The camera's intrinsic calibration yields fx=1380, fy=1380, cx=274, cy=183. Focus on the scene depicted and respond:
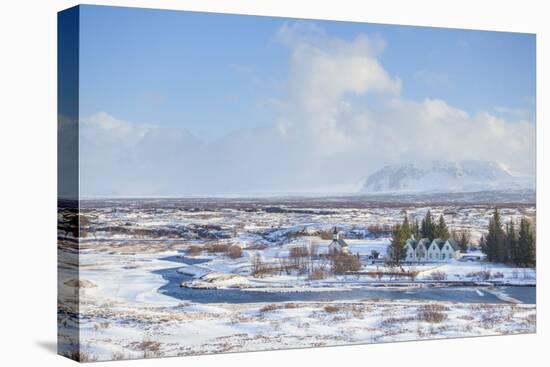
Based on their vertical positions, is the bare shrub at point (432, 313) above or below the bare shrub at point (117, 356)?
above

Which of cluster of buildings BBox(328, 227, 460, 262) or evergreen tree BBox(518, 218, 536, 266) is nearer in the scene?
cluster of buildings BBox(328, 227, 460, 262)

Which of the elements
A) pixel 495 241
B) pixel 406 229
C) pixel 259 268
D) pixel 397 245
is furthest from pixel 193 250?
pixel 495 241

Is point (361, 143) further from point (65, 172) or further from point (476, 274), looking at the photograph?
point (65, 172)

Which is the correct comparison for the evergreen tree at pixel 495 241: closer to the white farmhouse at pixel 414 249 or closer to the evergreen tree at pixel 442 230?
the evergreen tree at pixel 442 230

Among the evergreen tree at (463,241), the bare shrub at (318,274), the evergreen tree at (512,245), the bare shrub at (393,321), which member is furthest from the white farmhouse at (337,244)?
the evergreen tree at (512,245)

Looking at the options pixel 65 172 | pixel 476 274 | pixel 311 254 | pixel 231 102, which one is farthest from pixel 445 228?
pixel 65 172

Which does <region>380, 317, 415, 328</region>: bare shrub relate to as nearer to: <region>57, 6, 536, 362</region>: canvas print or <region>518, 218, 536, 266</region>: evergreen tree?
<region>57, 6, 536, 362</region>: canvas print

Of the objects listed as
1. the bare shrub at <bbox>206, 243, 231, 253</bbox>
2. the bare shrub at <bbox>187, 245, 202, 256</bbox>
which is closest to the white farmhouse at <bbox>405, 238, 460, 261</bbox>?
the bare shrub at <bbox>206, 243, 231, 253</bbox>
